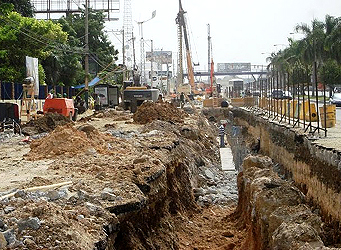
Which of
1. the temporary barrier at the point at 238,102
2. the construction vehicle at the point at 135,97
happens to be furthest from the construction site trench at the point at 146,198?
the temporary barrier at the point at 238,102

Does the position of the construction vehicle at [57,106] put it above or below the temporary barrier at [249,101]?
above

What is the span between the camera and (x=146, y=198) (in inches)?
452

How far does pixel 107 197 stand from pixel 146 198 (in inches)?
61.7

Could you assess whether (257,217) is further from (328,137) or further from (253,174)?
(328,137)

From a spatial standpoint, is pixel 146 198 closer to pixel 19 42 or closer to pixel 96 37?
pixel 19 42

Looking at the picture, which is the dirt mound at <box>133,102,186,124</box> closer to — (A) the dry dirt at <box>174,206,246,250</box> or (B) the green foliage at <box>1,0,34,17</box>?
(A) the dry dirt at <box>174,206,246,250</box>

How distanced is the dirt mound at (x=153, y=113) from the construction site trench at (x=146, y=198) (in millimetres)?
7922

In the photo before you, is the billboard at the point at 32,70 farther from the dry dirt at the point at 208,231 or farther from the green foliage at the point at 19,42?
the dry dirt at the point at 208,231

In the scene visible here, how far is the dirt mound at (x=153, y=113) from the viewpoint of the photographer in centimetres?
3291

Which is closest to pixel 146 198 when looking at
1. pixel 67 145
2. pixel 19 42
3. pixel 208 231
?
pixel 208 231

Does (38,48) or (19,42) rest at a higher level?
(19,42)

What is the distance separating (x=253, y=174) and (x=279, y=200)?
468 cm

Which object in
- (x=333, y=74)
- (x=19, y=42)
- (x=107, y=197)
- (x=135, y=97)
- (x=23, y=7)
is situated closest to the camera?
(x=107, y=197)

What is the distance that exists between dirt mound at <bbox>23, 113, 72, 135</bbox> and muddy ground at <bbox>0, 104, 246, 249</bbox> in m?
0.32
